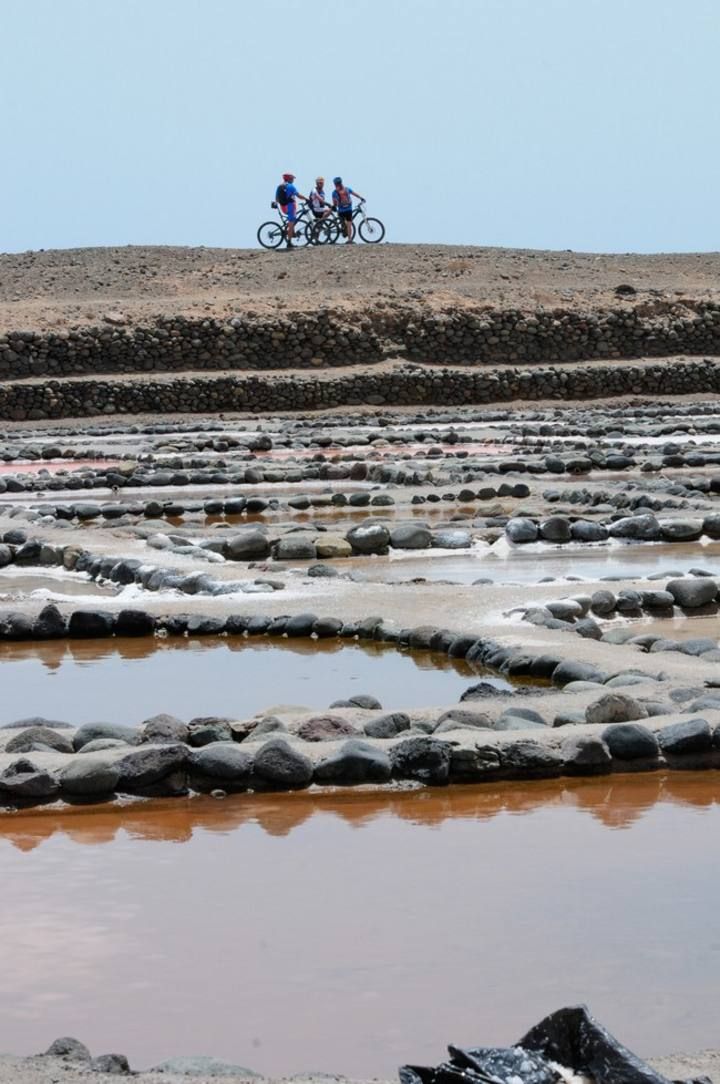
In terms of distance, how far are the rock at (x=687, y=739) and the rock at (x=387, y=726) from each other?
88cm

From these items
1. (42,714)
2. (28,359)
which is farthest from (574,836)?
(28,359)

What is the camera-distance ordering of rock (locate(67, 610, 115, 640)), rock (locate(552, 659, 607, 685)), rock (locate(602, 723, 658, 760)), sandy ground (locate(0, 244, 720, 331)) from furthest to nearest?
1. sandy ground (locate(0, 244, 720, 331))
2. rock (locate(67, 610, 115, 640))
3. rock (locate(552, 659, 607, 685))
4. rock (locate(602, 723, 658, 760))

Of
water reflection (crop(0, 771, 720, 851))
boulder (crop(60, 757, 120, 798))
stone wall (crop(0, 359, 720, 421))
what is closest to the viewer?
water reflection (crop(0, 771, 720, 851))

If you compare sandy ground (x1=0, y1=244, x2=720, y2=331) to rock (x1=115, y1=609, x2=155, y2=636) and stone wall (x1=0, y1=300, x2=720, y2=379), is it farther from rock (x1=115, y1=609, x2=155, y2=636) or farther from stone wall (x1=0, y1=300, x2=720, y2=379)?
rock (x1=115, y1=609, x2=155, y2=636)

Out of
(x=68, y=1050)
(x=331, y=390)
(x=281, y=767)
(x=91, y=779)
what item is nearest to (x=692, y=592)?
(x=281, y=767)

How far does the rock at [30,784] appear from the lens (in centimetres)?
560

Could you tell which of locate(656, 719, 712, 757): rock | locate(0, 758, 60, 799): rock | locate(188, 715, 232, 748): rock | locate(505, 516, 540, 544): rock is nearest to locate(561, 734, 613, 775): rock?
locate(656, 719, 712, 757): rock

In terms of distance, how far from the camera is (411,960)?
4012 millimetres

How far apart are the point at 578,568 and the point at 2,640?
3818mm

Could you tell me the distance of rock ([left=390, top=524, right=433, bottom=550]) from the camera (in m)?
12.5

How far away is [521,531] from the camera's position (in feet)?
41.3

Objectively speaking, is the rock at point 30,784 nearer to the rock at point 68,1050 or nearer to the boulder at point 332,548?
the rock at point 68,1050

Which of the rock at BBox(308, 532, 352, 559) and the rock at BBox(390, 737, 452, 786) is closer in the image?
the rock at BBox(390, 737, 452, 786)

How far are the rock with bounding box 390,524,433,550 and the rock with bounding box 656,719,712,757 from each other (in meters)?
6.61
